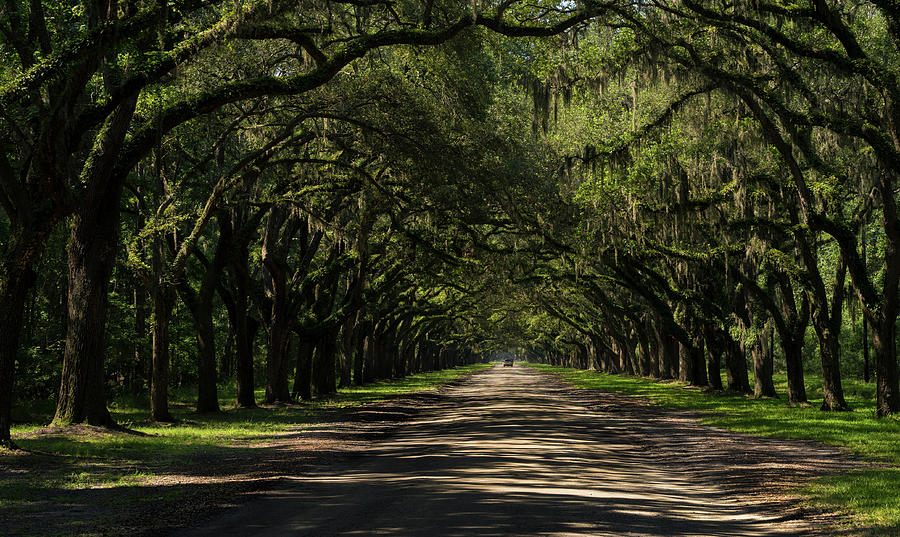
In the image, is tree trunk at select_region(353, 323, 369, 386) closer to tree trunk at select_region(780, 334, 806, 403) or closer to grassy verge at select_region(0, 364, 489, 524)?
grassy verge at select_region(0, 364, 489, 524)

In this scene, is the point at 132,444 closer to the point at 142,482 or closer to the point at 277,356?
the point at 142,482

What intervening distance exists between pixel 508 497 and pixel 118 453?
28.1ft

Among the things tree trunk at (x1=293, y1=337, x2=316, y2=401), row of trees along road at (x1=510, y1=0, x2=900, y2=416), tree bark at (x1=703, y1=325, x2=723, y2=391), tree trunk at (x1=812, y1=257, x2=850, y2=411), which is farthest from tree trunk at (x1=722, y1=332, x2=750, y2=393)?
tree trunk at (x1=293, y1=337, x2=316, y2=401)

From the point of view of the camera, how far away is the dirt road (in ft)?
26.7

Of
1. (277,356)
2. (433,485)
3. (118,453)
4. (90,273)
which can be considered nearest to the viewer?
(433,485)

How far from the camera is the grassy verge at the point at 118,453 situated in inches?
412

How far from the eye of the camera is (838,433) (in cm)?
1786

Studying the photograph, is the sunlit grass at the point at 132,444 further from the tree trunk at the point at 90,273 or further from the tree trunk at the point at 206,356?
the tree trunk at the point at 90,273

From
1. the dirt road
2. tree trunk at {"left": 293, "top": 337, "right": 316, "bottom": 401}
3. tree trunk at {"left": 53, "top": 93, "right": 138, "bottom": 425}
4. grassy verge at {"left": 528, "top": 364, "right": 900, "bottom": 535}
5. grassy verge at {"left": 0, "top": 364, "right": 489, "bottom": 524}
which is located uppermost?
tree trunk at {"left": 53, "top": 93, "right": 138, "bottom": 425}

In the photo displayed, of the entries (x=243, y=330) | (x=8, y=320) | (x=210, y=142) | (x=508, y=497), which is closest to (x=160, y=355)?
(x=243, y=330)

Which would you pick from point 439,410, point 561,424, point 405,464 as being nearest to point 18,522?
point 405,464

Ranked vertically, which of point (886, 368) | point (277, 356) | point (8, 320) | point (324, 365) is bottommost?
point (886, 368)

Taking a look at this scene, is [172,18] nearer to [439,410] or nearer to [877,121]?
[877,121]

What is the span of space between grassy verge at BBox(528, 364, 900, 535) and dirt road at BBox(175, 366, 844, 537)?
774 millimetres
